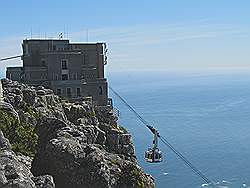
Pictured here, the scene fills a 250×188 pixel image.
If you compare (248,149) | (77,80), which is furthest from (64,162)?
(248,149)

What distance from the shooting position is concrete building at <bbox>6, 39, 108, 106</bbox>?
42938mm

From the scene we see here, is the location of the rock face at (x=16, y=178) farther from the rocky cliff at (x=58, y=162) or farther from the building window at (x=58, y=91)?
the building window at (x=58, y=91)

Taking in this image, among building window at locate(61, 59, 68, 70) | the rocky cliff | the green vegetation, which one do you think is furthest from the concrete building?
the rocky cliff

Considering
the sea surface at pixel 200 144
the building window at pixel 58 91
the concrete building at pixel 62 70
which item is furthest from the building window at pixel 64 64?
the sea surface at pixel 200 144

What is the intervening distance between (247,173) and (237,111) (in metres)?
75.5

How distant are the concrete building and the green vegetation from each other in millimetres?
21643

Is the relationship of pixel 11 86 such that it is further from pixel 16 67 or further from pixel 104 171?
pixel 104 171

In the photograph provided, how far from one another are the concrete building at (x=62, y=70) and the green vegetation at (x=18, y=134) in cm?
2164

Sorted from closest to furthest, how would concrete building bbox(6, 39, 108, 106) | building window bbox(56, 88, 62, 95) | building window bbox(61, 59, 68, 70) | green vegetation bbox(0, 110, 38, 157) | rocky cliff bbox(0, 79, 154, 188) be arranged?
rocky cliff bbox(0, 79, 154, 188) → green vegetation bbox(0, 110, 38, 157) → building window bbox(56, 88, 62, 95) → concrete building bbox(6, 39, 108, 106) → building window bbox(61, 59, 68, 70)

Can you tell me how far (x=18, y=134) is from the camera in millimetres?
20062

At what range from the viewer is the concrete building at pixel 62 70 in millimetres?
42938

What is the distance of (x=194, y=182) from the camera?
6931 cm

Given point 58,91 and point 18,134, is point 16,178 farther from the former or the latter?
point 58,91

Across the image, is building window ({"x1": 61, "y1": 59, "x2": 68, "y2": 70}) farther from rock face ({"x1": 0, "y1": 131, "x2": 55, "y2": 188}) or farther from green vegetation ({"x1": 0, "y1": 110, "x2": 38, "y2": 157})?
rock face ({"x1": 0, "y1": 131, "x2": 55, "y2": 188})
